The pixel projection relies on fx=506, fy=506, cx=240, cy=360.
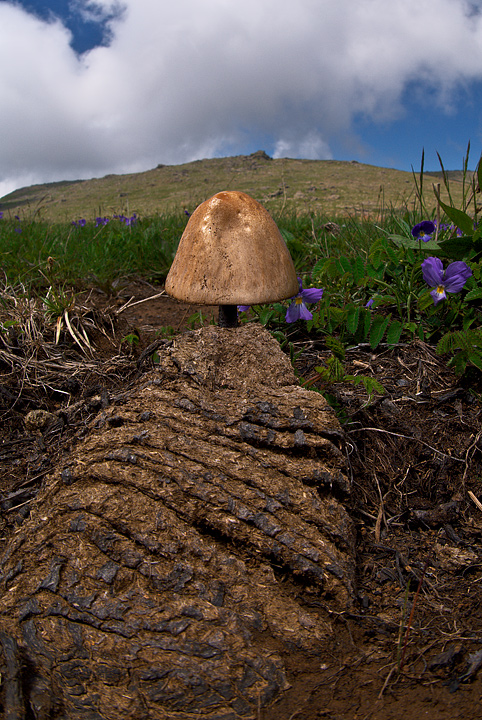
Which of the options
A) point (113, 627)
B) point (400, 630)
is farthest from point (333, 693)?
point (113, 627)

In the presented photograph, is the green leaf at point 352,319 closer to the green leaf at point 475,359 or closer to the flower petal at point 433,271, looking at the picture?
the flower petal at point 433,271

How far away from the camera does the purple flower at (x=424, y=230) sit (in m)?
3.69

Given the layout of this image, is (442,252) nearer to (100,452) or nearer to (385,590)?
(385,590)

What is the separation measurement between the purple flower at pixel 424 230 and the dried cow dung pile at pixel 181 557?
2.02 m

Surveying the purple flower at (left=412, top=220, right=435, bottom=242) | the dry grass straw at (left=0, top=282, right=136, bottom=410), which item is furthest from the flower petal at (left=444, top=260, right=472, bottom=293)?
the dry grass straw at (left=0, top=282, right=136, bottom=410)

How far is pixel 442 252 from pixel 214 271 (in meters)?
1.74

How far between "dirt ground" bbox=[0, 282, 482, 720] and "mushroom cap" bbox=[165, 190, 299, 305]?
653 mm

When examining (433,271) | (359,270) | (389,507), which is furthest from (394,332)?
(389,507)

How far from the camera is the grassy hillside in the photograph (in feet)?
37.3

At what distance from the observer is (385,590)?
1979 millimetres

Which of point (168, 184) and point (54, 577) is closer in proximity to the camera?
point (54, 577)

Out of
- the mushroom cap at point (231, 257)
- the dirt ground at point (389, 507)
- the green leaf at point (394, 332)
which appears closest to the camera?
the dirt ground at point (389, 507)

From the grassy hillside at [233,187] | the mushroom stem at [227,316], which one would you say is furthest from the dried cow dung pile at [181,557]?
the grassy hillside at [233,187]

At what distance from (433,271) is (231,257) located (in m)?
1.31
